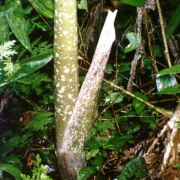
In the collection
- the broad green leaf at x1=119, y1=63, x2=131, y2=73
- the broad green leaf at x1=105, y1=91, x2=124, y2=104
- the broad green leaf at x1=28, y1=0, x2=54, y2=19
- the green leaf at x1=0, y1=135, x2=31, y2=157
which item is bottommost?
the green leaf at x1=0, y1=135, x2=31, y2=157

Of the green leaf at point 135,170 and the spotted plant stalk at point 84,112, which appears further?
the green leaf at point 135,170

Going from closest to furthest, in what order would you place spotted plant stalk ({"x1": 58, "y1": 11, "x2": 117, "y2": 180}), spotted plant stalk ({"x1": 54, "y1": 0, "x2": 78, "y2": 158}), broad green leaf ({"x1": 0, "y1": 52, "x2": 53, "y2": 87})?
1. spotted plant stalk ({"x1": 54, "y1": 0, "x2": 78, "y2": 158})
2. spotted plant stalk ({"x1": 58, "y1": 11, "x2": 117, "y2": 180})
3. broad green leaf ({"x1": 0, "y1": 52, "x2": 53, "y2": 87})

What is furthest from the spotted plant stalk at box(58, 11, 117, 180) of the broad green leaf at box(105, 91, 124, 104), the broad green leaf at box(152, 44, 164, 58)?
the broad green leaf at box(152, 44, 164, 58)

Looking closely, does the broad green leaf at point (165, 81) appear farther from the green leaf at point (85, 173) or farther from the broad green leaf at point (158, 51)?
the green leaf at point (85, 173)

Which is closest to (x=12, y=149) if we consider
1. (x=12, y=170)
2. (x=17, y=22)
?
(x=12, y=170)

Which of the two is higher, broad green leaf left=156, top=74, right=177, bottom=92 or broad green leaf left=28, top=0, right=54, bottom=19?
broad green leaf left=28, top=0, right=54, bottom=19

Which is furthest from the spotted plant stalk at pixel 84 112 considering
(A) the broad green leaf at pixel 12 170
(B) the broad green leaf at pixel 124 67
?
(B) the broad green leaf at pixel 124 67

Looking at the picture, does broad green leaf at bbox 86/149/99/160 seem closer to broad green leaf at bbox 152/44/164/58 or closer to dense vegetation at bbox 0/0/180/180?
dense vegetation at bbox 0/0/180/180

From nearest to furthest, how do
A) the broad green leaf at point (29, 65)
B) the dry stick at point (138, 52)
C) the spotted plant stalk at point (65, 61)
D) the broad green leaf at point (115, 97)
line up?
the spotted plant stalk at point (65, 61)
the broad green leaf at point (29, 65)
the dry stick at point (138, 52)
the broad green leaf at point (115, 97)
